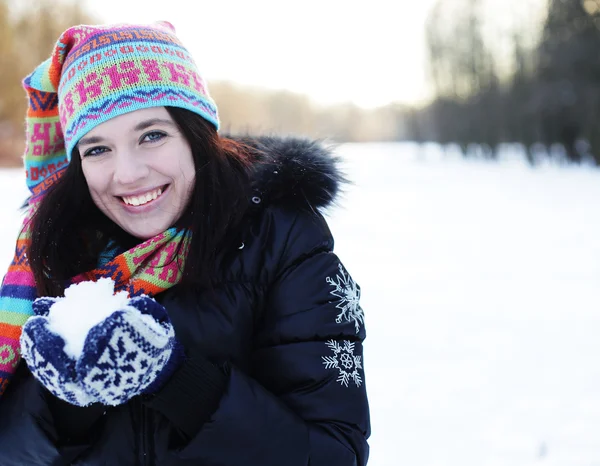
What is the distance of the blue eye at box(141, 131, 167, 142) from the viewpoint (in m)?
1.45

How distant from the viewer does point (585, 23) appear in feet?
56.6

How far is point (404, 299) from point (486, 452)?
7.91ft

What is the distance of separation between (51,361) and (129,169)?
54 centimetres

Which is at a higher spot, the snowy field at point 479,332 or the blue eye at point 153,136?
the blue eye at point 153,136

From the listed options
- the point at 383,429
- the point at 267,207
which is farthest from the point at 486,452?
the point at 267,207

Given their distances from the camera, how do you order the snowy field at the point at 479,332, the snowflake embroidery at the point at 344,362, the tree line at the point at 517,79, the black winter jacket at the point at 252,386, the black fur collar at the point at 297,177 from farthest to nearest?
the tree line at the point at 517,79 < the snowy field at the point at 479,332 < the black fur collar at the point at 297,177 < the snowflake embroidery at the point at 344,362 < the black winter jacket at the point at 252,386

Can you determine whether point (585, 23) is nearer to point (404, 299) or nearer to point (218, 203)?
point (404, 299)

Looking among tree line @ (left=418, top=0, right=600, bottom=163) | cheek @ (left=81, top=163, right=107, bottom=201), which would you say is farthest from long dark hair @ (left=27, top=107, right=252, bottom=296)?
tree line @ (left=418, top=0, right=600, bottom=163)

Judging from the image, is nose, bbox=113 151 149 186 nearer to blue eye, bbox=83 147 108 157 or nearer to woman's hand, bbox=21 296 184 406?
blue eye, bbox=83 147 108 157

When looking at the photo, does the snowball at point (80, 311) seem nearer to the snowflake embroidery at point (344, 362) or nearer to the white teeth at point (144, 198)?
the white teeth at point (144, 198)

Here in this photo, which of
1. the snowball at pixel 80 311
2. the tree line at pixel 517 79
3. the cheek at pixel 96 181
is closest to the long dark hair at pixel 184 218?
the cheek at pixel 96 181

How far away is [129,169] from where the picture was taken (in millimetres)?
1398

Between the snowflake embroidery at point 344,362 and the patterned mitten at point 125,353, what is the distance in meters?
0.41

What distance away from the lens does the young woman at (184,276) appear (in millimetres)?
1228
